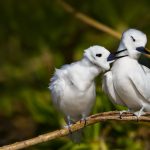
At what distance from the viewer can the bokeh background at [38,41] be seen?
3.69 metres

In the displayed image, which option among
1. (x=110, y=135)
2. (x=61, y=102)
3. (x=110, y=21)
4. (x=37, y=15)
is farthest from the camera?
(x=37, y=15)

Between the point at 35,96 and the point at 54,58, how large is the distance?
31 centimetres

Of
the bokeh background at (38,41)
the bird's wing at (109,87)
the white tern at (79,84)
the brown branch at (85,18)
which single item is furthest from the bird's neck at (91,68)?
the bokeh background at (38,41)

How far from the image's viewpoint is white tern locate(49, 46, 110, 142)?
177 centimetres

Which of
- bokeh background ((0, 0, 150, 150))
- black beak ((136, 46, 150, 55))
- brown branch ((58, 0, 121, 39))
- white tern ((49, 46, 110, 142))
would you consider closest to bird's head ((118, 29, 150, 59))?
black beak ((136, 46, 150, 55))

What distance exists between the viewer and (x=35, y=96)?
347 cm

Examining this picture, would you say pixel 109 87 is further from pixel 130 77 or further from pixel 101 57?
pixel 101 57

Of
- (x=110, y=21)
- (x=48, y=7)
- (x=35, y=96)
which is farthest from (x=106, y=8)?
(x=35, y=96)

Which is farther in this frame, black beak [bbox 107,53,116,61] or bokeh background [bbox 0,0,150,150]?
bokeh background [bbox 0,0,150,150]

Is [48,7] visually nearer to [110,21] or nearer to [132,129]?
[110,21]

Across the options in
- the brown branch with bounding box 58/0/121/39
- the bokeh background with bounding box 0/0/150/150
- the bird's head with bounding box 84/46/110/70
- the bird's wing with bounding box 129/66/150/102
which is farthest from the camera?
A: the bokeh background with bounding box 0/0/150/150

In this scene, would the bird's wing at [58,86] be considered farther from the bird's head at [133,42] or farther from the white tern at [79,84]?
the bird's head at [133,42]

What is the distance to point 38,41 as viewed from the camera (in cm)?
383

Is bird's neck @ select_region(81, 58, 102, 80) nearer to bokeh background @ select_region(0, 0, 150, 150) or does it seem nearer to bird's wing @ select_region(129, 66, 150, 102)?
bird's wing @ select_region(129, 66, 150, 102)
